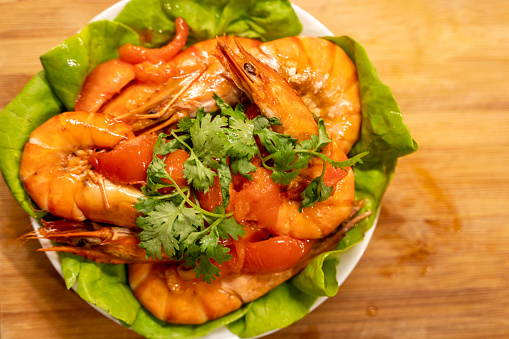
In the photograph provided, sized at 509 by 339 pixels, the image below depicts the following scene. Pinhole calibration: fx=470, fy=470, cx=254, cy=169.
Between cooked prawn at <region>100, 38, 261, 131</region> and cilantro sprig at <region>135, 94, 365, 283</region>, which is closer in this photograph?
cilantro sprig at <region>135, 94, 365, 283</region>

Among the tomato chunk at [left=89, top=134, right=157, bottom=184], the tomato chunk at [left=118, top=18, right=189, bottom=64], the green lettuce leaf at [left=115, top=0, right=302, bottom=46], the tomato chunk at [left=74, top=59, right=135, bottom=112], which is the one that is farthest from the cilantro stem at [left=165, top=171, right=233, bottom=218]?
the green lettuce leaf at [left=115, top=0, right=302, bottom=46]

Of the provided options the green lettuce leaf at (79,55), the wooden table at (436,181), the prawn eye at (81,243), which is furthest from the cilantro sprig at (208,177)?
the wooden table at (436,181)

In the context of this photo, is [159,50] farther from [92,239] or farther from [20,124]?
[92,239]

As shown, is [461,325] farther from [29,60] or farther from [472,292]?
[29,60]

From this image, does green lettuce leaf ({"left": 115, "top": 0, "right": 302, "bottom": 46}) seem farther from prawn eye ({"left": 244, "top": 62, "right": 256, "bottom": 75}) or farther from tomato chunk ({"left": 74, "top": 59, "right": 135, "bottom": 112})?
prawn eye ({"left": 244, "top": 62, "right": 256, "bottom": 75})

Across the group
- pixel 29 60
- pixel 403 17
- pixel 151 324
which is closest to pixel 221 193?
pixel 151 324

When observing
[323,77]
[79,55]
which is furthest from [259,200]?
[79,55]

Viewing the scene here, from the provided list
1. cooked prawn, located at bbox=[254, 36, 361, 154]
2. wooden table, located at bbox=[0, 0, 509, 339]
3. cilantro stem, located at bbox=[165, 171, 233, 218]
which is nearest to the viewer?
cilantro stem, located at bbox=[165, 171, 233, 218]

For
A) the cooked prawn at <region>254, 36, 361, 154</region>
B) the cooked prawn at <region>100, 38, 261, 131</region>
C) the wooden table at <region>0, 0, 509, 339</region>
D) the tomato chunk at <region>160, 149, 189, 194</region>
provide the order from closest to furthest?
the tomato chunk at <region>160, 149, 189, 194</region>
the cooked prawn at <region>100, 38, 261, 131</region>
the cooked prawn at <region>254, 36, 361, 154</region>
the wooden table at <region>0, 0, 509, 339</region>
